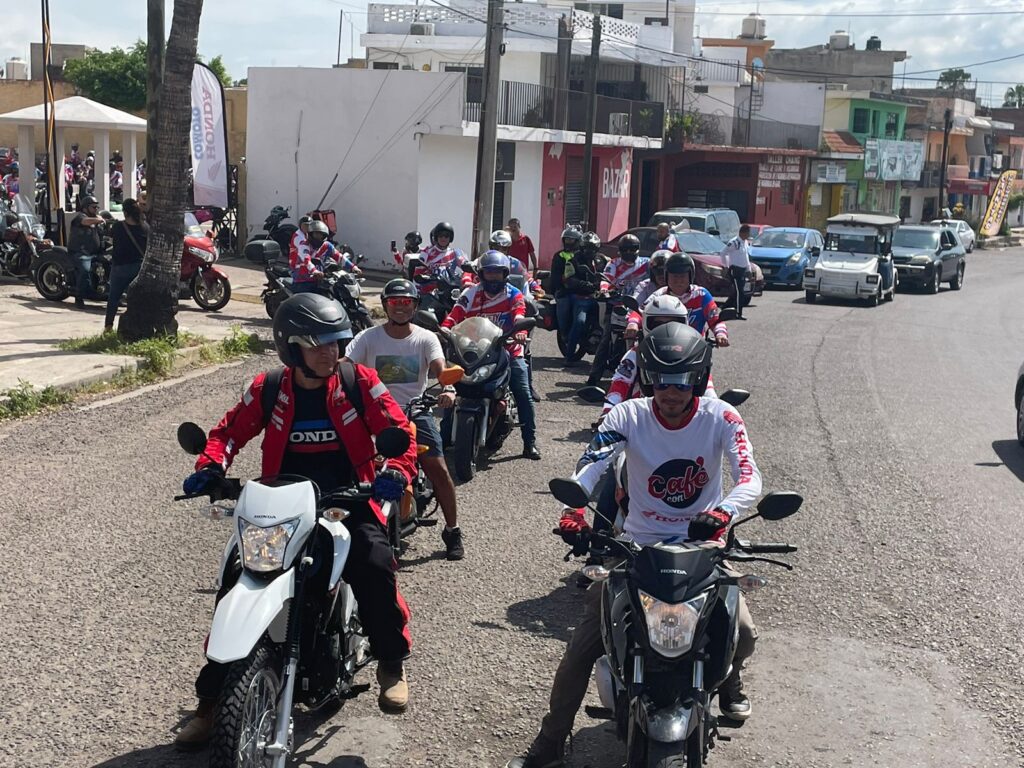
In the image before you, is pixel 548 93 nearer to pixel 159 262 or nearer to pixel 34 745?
pixel 159 262

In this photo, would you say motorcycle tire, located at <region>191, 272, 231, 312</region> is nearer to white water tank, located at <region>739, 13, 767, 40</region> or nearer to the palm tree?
white water tank, located at <region>739, 13, 767, 40</region>

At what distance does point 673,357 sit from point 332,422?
1396mm

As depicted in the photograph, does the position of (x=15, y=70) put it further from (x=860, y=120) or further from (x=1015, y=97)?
(x=1015, y=97)

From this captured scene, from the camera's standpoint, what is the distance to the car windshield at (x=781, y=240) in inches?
1374

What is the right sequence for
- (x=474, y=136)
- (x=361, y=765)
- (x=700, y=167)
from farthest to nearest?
(x=700, y=167) → (x=474, y=136) → (x=361, y=765)

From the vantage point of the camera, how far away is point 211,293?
20078mm

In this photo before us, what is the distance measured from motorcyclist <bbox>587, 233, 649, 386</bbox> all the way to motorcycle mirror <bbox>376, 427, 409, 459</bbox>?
408 inches

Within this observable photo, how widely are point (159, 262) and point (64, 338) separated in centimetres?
172

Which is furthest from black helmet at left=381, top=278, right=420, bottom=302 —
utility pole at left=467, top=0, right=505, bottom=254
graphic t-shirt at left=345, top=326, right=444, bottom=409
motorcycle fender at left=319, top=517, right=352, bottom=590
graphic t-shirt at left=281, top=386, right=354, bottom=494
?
utility pole at left=467, top=0, right=505, bottom=254

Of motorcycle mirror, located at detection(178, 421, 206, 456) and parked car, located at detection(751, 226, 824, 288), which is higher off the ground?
motorcycle mirror, located at detection(178, 421, 206, 456)

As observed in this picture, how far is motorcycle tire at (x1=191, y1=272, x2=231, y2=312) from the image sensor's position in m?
20.0

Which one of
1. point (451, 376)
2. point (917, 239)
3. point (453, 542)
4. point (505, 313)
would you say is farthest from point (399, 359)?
point (917, 239)

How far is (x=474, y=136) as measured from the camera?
99.1 ft

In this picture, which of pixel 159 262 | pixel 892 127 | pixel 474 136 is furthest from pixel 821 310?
pixel 892 127
